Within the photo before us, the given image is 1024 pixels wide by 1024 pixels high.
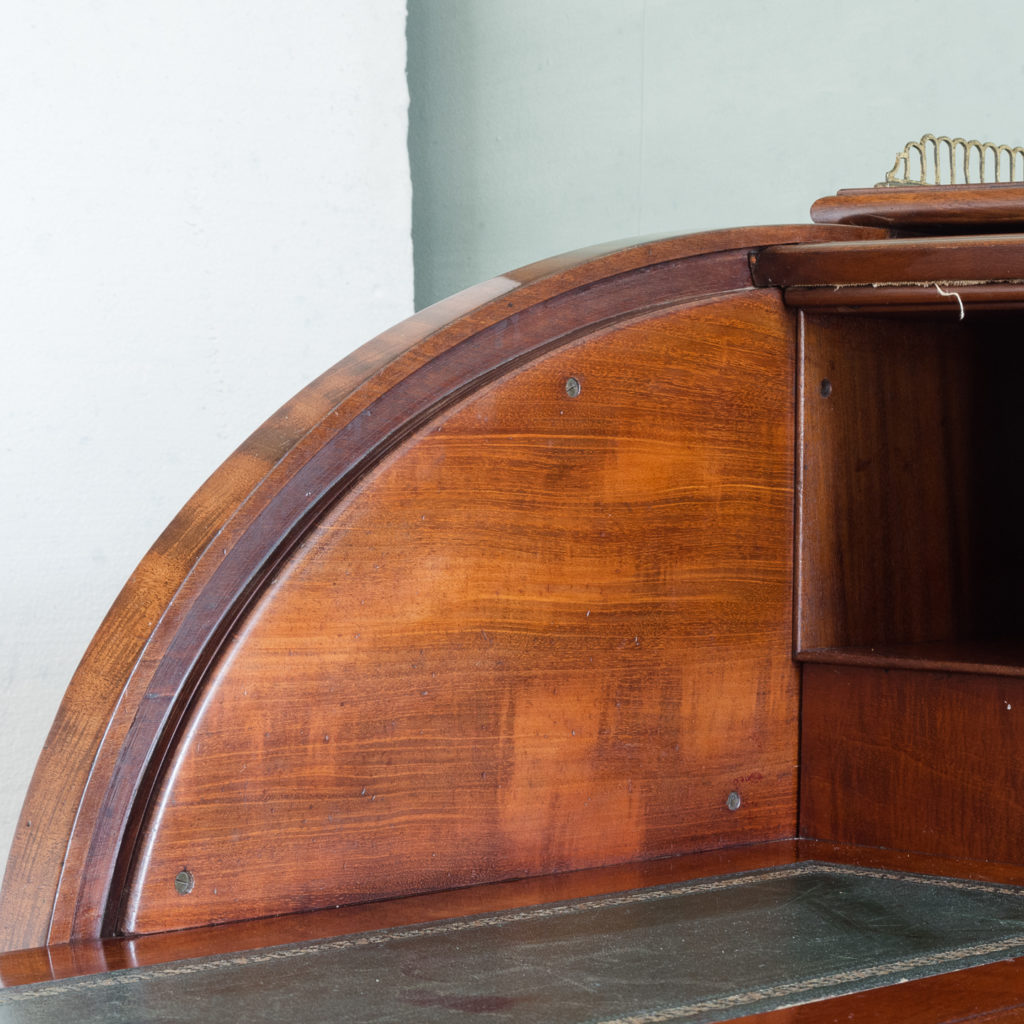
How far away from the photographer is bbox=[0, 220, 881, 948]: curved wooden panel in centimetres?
78

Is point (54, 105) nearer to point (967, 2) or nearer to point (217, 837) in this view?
point (967, 2)

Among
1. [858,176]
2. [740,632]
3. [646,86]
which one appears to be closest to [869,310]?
[740,632]

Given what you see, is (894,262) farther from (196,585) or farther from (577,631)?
(196,585)

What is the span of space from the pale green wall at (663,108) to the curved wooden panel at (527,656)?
0.78 meters

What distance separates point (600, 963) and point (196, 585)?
302 mm

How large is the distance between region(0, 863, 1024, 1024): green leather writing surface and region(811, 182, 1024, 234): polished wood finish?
1.60 ft

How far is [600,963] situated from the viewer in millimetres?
762

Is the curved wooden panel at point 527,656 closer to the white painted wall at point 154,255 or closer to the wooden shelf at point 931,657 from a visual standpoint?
the wooden shelf at point 931,657

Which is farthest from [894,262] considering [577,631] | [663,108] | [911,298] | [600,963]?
[663,108]

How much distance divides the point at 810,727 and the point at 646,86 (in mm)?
1202

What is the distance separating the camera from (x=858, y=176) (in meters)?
1.78

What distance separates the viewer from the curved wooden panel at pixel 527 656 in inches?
32.8

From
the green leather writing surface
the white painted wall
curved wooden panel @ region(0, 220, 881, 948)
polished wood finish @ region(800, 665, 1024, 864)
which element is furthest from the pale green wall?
the green leather writing surface

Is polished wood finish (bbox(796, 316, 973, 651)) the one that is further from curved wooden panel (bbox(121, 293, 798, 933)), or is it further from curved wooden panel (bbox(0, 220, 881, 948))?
curved wooden panel (bbox(0, 220, 881, 948))
